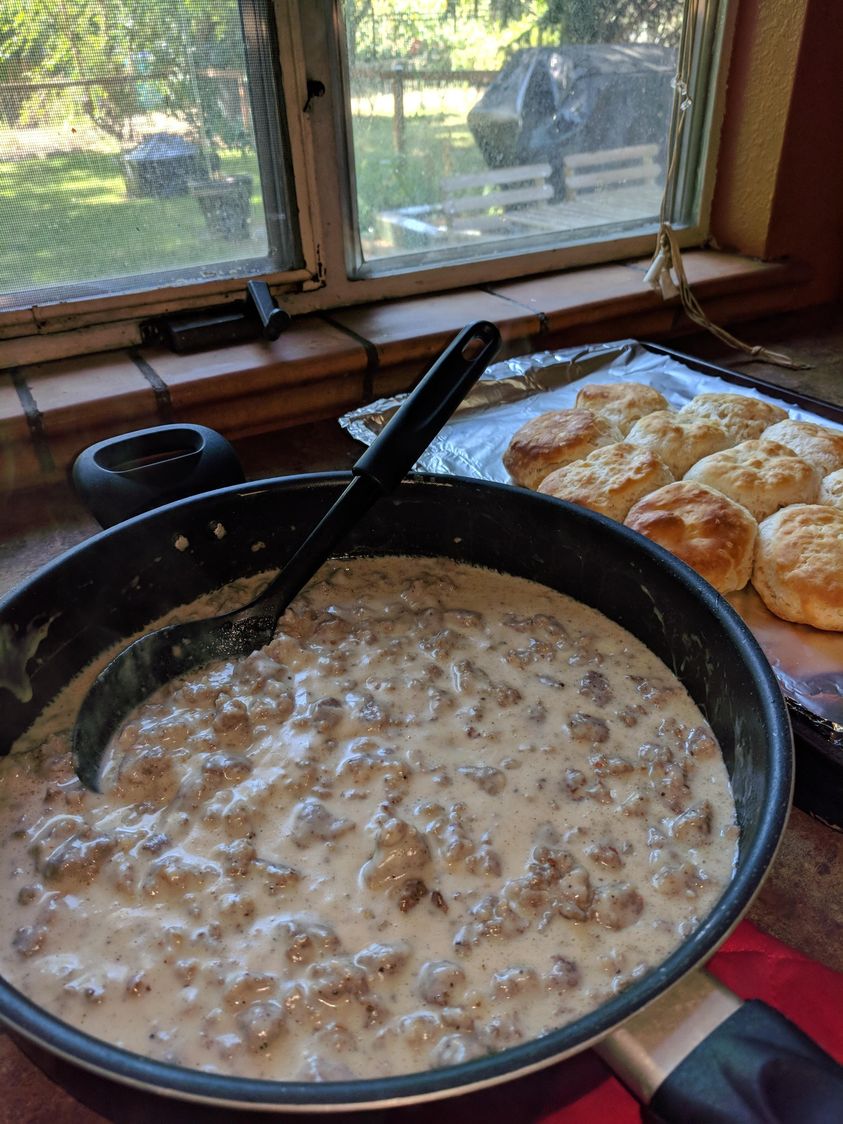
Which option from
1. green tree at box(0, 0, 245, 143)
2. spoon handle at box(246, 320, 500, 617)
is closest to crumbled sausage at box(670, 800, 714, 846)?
spoon handle at box(246, 320, 500, 617)

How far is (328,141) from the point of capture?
146 centimetres

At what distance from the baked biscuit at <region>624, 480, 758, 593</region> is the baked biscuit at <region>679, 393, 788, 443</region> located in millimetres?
238

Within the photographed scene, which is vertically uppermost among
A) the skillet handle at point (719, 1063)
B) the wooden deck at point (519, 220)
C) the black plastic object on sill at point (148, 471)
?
the wooden deck at point (519, 220)

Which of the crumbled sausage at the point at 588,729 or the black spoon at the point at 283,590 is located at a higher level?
the black spoon at the point at 283,590

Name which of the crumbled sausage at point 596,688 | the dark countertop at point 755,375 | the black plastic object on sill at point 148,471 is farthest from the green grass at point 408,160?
the crumbled sausage at point 596,688

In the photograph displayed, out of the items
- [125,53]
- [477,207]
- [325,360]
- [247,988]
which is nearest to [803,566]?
[247,988]

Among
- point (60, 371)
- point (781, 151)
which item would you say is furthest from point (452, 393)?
point (781, 151)

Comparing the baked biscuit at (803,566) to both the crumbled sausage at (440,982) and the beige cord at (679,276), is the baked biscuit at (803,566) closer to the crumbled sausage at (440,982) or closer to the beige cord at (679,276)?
the crumbled sausage at (440,982)

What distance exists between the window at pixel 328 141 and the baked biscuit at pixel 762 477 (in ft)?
2.62

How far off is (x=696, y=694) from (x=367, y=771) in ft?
1.02

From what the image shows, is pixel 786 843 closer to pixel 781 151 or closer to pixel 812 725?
pixel 812 725

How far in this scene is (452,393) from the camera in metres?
0.82

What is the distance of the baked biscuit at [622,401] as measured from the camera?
1.30 m

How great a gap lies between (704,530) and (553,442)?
296 millimetres
